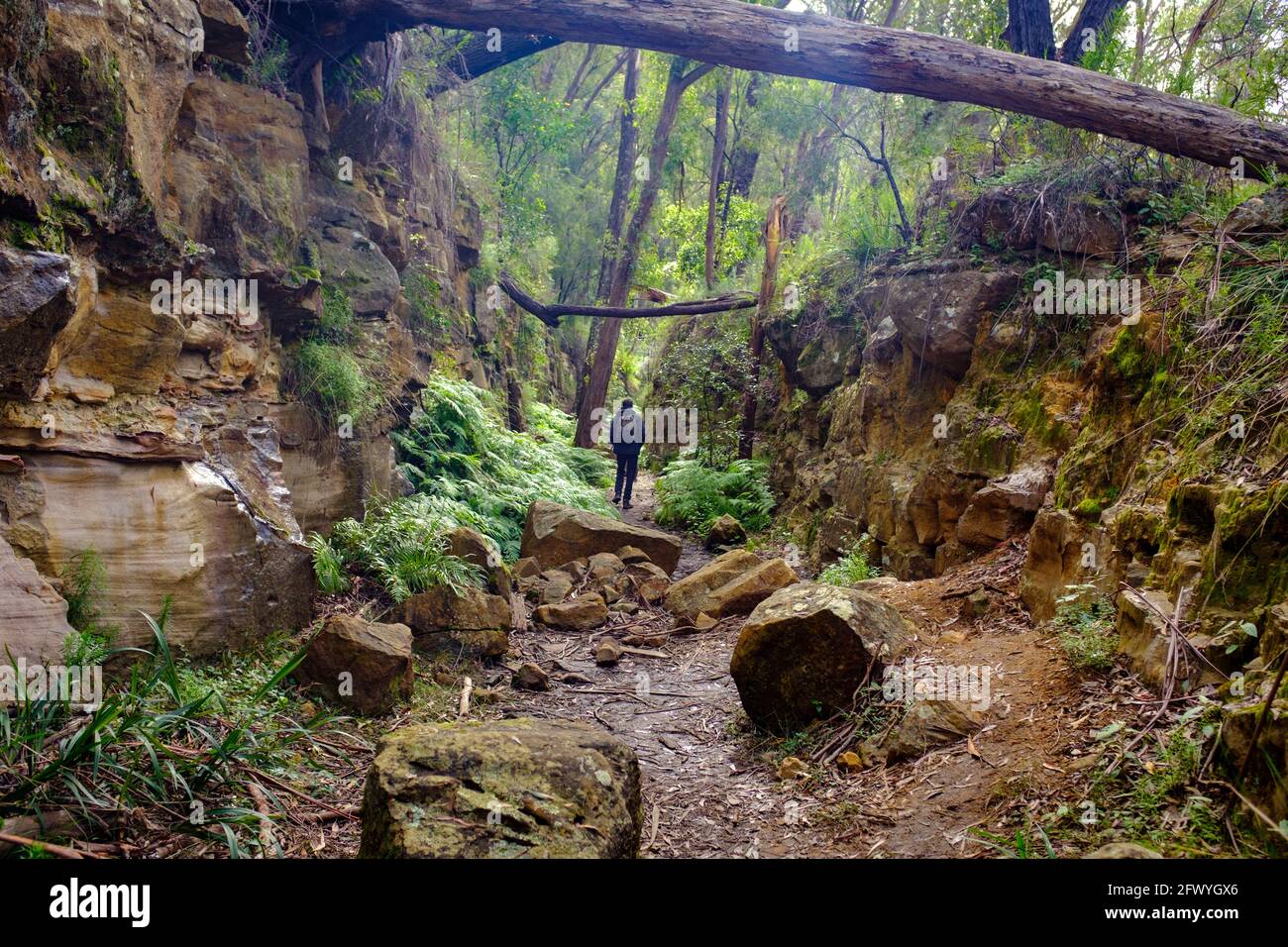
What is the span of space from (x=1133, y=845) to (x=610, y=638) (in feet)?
16.8

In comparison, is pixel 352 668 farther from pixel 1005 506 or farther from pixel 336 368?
pixel 1005 506

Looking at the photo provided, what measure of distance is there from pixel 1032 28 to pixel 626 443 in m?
7.98

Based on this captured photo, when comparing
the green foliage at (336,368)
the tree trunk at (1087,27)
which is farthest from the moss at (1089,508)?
the green foliage at (336,368)

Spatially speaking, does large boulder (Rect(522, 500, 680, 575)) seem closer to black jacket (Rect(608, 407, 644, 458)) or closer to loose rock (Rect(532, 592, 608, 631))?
loose rock (Rect(532, 592, 608, 631))

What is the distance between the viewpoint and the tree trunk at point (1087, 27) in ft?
27.9

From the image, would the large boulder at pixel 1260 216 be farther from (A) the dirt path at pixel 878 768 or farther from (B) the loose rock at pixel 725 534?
(B) the loose rock at pixel 725 534

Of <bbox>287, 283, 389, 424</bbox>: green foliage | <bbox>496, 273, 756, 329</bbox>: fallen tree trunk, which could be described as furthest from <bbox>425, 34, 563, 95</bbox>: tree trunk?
<bbox>496, 273, 756, 329</bbox>: fallen tree trunk

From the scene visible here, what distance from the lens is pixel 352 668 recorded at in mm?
5211

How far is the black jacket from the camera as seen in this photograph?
1313cm

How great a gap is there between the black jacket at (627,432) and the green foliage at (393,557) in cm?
599

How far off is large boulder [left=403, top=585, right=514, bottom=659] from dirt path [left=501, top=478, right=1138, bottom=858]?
0.62 m

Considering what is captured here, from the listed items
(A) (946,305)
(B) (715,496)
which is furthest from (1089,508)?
(B) (715,496)

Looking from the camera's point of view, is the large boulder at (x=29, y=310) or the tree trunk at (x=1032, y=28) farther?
the tree trunk at (x=1032, y=28)
